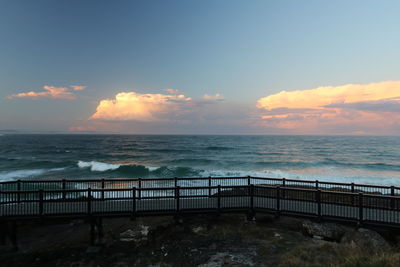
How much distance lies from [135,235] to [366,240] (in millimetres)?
10128

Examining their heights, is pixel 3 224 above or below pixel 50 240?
above

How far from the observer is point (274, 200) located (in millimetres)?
11766

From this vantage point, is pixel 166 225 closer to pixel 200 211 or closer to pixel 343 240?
pixel 200 211

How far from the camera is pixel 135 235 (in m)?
10.2

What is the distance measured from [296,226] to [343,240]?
2054 mm

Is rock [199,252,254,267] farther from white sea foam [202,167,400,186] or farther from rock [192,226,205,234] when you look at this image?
white sea foam [202,167,400,186]

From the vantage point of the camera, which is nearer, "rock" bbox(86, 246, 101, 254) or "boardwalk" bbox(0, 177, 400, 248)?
"rock" bbox(86, 246, 101, 254)

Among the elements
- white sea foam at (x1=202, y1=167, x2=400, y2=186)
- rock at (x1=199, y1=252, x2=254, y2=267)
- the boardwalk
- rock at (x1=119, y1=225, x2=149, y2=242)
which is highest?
the boardwalk

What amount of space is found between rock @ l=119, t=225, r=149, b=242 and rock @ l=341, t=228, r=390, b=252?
8929 mm

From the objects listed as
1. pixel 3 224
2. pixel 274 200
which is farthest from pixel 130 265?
pixel 274 200

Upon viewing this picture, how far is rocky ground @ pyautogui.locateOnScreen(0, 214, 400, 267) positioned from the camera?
7.78 meters

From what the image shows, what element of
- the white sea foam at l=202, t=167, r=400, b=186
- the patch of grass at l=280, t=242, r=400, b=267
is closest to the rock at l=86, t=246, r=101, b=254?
the patch of grass at l=280, t=242, r=400, b=267

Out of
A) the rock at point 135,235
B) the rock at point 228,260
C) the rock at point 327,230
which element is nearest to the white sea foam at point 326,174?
the rock at point 327,230

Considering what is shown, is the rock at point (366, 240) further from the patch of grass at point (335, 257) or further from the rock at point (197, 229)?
the rock at point (197, 229)
